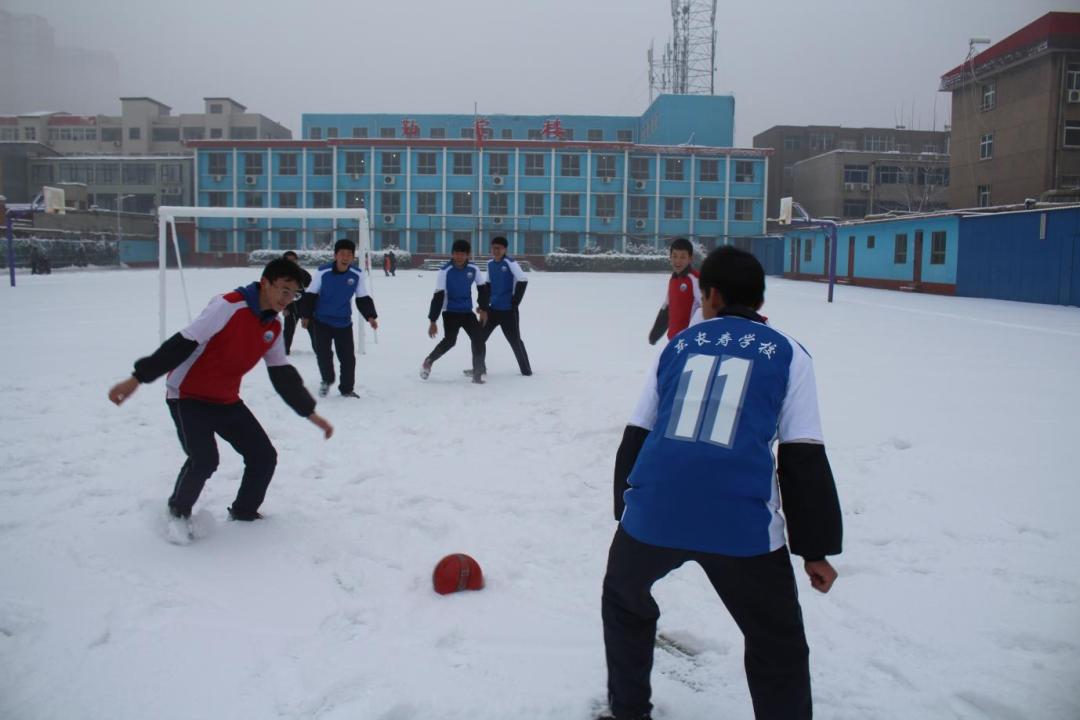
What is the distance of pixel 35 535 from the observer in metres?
4.72

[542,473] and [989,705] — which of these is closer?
[989,705]

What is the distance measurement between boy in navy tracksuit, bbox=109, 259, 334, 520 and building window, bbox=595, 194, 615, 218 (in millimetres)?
56791

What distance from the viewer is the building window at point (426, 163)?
60062 mm

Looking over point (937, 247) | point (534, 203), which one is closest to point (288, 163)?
point (534, 203)

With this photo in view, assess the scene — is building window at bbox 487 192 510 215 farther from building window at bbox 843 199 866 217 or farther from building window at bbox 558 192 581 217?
building window at bbox 843 199 866 217

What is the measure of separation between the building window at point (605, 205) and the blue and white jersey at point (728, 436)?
2319 inches

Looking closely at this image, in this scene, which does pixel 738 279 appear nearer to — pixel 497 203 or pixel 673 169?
pixel 497 203

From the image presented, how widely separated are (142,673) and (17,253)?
155 feet

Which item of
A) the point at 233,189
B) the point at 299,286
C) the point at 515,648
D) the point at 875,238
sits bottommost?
the point at 515,648

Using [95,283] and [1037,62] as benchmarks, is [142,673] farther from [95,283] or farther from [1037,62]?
[1037,62]

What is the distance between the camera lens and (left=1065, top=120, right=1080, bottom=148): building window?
1372 inches

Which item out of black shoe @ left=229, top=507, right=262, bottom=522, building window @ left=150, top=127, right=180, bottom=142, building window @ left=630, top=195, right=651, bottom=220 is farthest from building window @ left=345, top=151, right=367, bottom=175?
black shoe @ left=229, top=507, right=262, bottom=522

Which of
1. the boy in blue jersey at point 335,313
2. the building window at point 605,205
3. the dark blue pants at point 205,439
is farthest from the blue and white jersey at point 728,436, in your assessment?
the building window at point 605,205

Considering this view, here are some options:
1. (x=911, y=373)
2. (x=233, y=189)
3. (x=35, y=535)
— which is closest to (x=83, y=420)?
(x=35, y=535)
